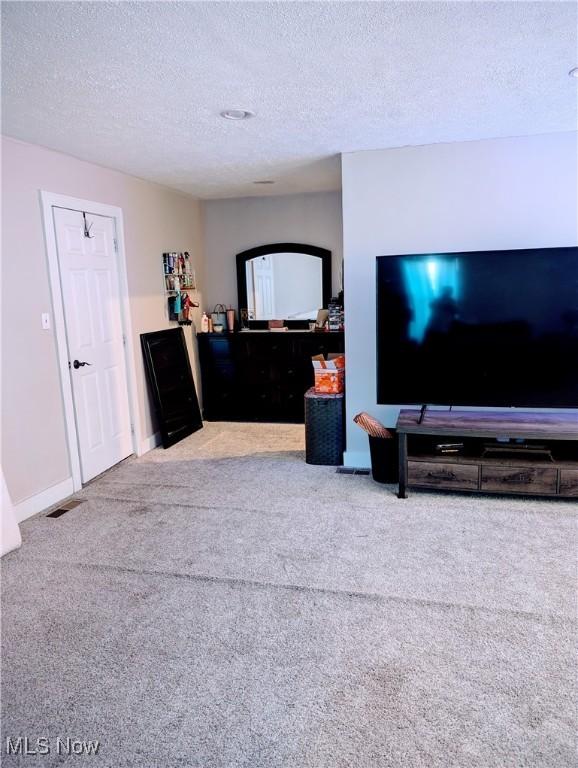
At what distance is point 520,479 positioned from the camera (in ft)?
11.1

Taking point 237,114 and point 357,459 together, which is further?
point 357,459

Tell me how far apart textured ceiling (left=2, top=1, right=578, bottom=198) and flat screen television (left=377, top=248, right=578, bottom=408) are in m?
0.86

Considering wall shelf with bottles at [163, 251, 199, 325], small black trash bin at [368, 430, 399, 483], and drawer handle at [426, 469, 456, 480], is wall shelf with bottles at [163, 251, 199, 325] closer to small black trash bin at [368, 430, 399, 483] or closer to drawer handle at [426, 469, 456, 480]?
small black trash bin at [368, 430, 399, 483]

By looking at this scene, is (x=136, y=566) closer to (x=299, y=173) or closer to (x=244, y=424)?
(x=244, y=424)

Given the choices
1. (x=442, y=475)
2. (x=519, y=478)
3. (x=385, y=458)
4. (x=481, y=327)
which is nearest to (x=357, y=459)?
(x=385, y=458)

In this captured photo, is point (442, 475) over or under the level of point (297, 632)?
over

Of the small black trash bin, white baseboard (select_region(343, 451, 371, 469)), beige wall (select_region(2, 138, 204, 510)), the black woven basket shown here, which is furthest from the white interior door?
the small black trash bin

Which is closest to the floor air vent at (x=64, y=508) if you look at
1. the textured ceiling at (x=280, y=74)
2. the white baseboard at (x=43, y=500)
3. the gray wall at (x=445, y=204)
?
the white baseboard at (x=43, y=500)

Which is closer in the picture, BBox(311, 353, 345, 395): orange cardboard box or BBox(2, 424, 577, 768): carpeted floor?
BBox(2, 424, 577, 768): carpeted floor

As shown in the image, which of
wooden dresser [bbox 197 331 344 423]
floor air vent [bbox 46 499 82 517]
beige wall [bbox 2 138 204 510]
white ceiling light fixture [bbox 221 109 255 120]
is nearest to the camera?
white ceiling light fixture [bbox 221 109 255 120]

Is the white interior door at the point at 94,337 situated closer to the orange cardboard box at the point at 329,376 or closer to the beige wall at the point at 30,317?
the beige wall at the point at 30,317

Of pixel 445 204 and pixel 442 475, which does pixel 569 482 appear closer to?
pixel 442 475

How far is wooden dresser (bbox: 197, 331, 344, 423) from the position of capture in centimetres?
550

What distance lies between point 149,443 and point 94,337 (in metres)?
1.20
